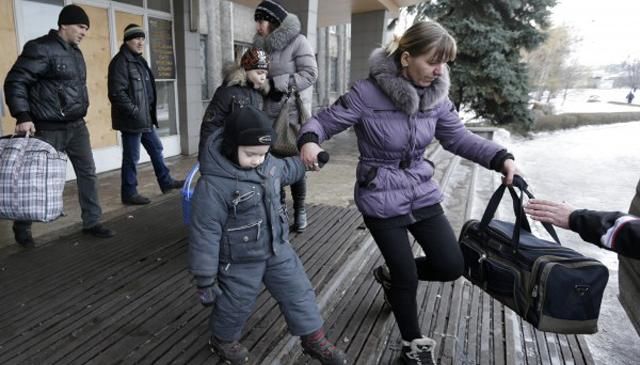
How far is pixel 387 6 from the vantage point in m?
12.2

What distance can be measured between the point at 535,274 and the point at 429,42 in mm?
1215

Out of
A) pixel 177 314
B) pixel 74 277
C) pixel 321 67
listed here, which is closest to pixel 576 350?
pixel 177 314

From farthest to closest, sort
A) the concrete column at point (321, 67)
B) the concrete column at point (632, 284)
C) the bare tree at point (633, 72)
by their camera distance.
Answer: the bare tree at point (633, 72) → the concrete column at point (321, 67) → the concrete column at point (632, 284)

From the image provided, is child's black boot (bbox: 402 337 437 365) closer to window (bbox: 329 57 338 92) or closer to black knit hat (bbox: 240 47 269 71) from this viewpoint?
black knit hat (bbox: 240 47 269 71)

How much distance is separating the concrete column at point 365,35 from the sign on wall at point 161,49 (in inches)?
244

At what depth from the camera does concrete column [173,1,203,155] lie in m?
7.82

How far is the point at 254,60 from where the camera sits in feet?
11.1

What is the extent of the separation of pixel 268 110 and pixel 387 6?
957 centimetres

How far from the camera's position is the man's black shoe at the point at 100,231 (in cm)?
429

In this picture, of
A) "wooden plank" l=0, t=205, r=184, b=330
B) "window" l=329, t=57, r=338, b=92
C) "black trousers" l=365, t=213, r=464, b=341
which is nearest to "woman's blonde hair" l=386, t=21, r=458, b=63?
"black trousers" l=365, t=213, r=464, b=341

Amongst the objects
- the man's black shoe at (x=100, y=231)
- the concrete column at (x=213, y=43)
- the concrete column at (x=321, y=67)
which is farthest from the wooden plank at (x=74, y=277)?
the concrete column at (x=321, y=67)

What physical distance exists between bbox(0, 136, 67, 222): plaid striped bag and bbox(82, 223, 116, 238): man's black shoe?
722mm

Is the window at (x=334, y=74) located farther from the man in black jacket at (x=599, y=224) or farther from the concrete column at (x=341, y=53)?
the man in black jacket at (x=599, y=224)

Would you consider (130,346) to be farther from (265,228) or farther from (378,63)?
(378,63)
